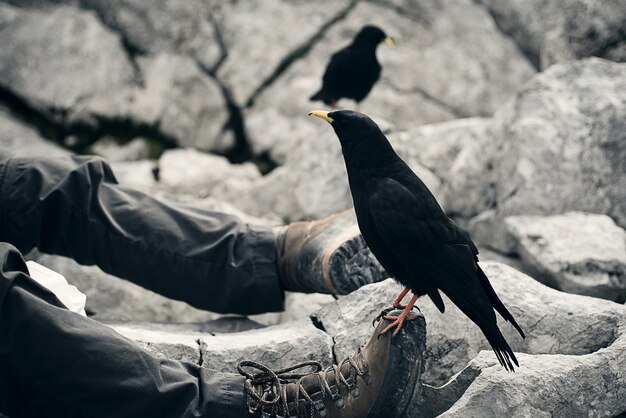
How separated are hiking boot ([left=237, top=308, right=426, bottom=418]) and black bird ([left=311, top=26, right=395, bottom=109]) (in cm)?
315

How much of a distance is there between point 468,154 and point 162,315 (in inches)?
86.2

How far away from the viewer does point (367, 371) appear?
2559mm

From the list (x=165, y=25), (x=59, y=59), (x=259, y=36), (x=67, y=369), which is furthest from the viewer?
(x=259, y=36)

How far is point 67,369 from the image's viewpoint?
2.31 m

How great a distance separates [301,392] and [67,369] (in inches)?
31.7

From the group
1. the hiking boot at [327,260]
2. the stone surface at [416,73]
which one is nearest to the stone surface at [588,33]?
the stone surface at [416,73]

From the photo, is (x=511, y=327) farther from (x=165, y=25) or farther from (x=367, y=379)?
(x=165, y=25)

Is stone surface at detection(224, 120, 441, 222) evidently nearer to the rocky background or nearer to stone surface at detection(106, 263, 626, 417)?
the rocky background

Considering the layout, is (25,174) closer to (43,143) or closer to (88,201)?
(88,201)

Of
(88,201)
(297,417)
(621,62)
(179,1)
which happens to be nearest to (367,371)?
(297,417)

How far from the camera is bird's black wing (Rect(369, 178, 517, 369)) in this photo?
8.30ft

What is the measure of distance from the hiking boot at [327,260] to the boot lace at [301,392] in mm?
668

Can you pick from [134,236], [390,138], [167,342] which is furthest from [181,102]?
[167,342]

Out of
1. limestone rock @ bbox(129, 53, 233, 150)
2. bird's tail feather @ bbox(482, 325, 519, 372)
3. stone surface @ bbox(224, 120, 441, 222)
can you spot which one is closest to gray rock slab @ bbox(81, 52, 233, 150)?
limestone rock @ bbox(129, 53, 233, 150)
